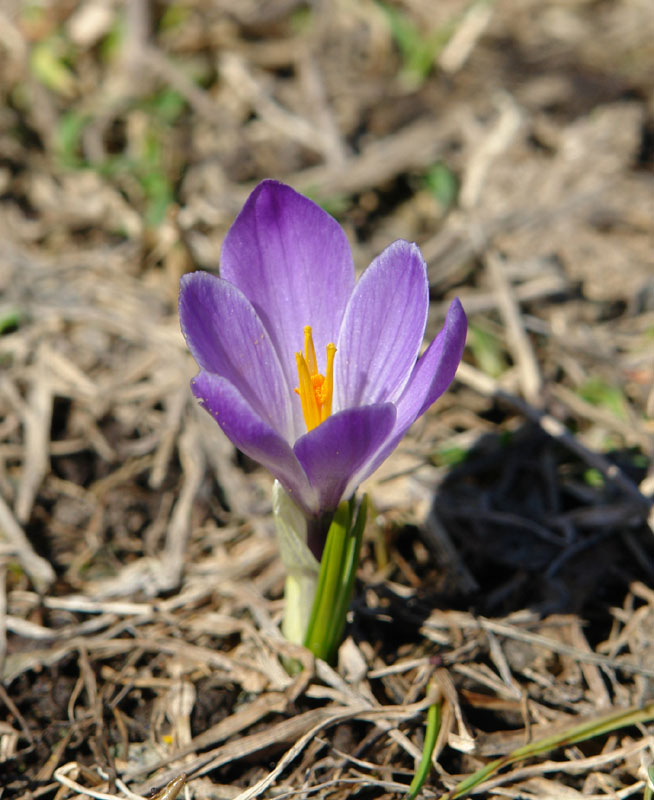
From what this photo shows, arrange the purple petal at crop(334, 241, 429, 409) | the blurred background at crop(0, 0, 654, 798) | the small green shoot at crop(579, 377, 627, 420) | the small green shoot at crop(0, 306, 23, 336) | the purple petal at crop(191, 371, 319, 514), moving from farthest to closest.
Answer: the small green shoot at crop(0, 306, 23, 336), the small green shoot at crop(579, 377, 627, 420), the blurred background at crop(0, 0, 654, 798), the purple petal at crop(334, 241, 429, 409), the purple petal at crop(191, 371, 319, 514)

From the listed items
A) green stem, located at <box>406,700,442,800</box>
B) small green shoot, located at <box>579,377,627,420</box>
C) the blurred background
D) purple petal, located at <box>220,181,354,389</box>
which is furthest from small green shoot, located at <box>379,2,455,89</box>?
green stem, located at <box>406,700,442,800</box>

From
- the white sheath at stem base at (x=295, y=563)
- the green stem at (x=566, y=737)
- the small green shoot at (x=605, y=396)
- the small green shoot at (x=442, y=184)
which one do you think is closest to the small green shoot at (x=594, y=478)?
the small green shoot at (x=605, y=396)

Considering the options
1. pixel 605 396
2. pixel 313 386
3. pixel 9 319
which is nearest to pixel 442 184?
pixel 605 396

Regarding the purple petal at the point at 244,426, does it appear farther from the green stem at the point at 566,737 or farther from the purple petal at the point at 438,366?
the green stem at the point at 566,737

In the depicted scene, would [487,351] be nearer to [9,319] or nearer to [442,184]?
[442,184]

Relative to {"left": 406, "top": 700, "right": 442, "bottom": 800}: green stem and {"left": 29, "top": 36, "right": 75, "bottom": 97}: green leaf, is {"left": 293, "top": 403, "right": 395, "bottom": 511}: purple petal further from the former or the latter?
{"left": 29, "top": 36, "right": 75, "bottom": 97}: green leaf

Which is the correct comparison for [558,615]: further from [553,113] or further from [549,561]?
[553,113]

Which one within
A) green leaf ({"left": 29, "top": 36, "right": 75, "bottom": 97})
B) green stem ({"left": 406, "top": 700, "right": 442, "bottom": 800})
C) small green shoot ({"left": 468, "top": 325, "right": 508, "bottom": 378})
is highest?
green leaf ({"left": 29, "top": 36, "right": 75, "bottom": 97})
